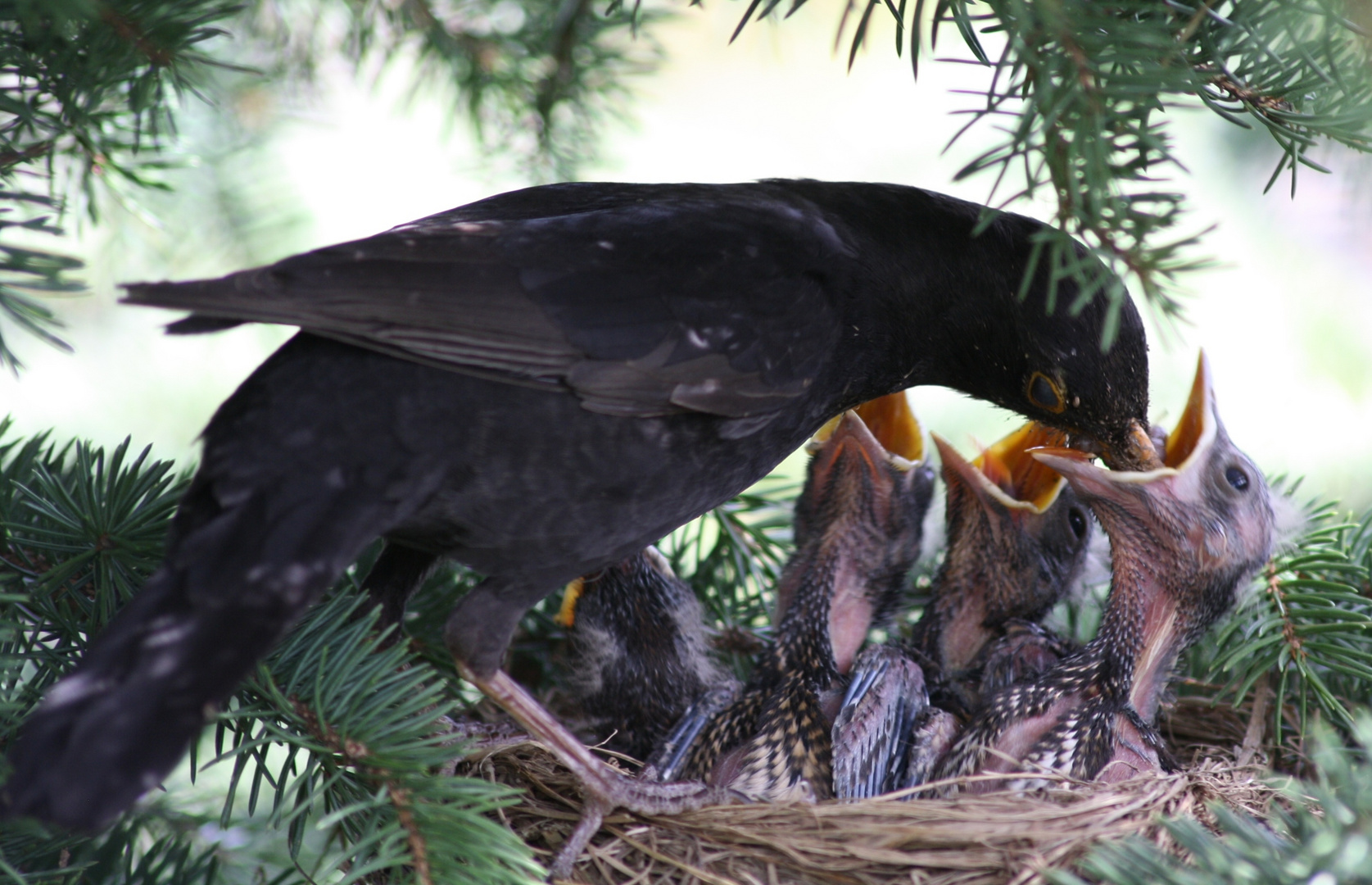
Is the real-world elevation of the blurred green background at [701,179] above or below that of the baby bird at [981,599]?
above

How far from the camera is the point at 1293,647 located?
1.73m

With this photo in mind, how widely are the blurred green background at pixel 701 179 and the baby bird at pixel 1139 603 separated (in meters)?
0.30

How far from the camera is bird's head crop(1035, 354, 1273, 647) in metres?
1.85

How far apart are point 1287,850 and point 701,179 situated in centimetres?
274

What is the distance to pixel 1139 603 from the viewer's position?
191 centimetres

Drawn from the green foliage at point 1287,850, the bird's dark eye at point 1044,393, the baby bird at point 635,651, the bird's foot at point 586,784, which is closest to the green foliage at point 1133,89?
the green foliage at point 1287,850

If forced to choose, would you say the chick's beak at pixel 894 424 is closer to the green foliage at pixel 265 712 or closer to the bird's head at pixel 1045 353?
the bird's head at pixel 1045 353

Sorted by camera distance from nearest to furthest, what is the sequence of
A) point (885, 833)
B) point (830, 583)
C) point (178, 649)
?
point (178, 649)
point (885, 833)
point (830, 583)

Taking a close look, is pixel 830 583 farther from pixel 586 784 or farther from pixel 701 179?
pixel 701 179

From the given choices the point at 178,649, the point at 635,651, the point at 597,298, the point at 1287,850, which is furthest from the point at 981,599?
the point at 178,649

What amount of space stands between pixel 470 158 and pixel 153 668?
5.23 feet

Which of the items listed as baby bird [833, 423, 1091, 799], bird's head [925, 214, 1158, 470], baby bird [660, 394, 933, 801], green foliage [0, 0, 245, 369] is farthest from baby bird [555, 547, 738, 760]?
green foliage [0, 0, 245, 369]

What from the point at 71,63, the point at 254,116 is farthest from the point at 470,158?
the point at 71,63

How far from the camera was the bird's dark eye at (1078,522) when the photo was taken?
223cm
